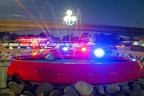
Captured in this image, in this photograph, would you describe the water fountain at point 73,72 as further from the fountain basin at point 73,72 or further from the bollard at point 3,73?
the bollard at point 3,73

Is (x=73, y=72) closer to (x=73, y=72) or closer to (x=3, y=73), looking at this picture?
(x=73, y=72)

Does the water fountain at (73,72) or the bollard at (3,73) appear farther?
the water fountain at (73,72)

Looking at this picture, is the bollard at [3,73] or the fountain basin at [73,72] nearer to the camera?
the bollard at [3,73]

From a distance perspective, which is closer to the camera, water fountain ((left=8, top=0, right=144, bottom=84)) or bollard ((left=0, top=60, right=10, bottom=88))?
bollard ((left=0, top=60, right=10, bottom=88))

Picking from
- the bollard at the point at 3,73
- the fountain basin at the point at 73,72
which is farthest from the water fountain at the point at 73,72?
the bollard at the point at 3,73

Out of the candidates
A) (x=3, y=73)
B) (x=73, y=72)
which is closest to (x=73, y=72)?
(x=73, y=72)

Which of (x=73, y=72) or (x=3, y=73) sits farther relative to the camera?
(x=73, y=72)

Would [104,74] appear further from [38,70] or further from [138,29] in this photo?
[138,29]

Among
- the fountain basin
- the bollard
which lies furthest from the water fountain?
the bollard

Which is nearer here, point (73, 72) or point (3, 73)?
point (3, 73)

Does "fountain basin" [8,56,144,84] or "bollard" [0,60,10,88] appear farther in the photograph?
"fountain basin" [8,56,144,84]

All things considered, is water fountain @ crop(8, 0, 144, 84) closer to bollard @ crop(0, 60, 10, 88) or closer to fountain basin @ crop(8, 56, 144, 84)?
fountain basin @ crop(8, 56, 144, 84)

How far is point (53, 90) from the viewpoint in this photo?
7102mm

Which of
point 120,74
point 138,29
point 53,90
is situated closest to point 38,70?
point 53,90
